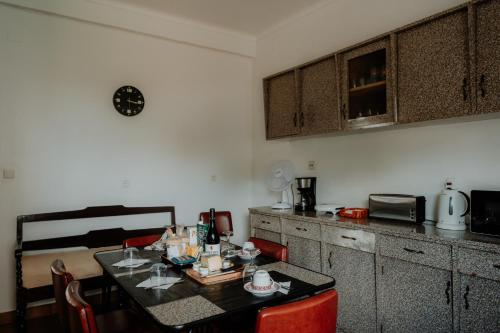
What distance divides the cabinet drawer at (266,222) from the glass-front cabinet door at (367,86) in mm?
1224

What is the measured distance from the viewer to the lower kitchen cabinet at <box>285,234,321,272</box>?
317cm

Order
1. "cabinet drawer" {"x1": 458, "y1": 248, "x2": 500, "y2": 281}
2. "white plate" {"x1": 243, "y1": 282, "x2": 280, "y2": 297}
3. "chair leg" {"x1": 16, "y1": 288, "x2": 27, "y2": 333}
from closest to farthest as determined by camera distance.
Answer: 1. "white plate" {"x1": 243, "y1": 282, "x2": 280, "y2": 297}
2. "cabinet drawer" {"x1": 458, "y1": 248, "x2": 500, "y2": 281}
3. "chair leg" {"x1": 16, "y1": 288, "x2": 27, "y2": 333}

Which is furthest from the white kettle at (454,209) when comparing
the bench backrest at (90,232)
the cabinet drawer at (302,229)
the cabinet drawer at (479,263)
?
the bench backrest at (90,232)

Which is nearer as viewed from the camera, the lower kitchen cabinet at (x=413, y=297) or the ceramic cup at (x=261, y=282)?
the ceramic cup at (x=261, y=282)

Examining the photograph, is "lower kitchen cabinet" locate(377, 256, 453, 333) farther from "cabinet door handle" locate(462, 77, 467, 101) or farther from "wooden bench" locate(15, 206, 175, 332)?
"wooden bench" locate(15, 206, 175, 332)

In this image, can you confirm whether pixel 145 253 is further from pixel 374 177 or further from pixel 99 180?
pixel 374 177

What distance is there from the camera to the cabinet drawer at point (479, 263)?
6.52ft

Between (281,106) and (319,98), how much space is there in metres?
Result: 0.62

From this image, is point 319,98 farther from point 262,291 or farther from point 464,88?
point 262,291

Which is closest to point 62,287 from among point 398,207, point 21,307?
point 21,307

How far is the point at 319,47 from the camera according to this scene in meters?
3.92

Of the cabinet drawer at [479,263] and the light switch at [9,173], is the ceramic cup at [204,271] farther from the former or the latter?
the light switch at [9,173]

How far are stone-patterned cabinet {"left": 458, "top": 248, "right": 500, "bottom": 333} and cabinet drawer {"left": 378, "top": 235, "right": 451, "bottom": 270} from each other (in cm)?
10

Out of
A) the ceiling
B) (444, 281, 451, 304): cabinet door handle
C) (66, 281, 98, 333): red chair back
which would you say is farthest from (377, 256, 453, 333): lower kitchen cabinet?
the ceiling
